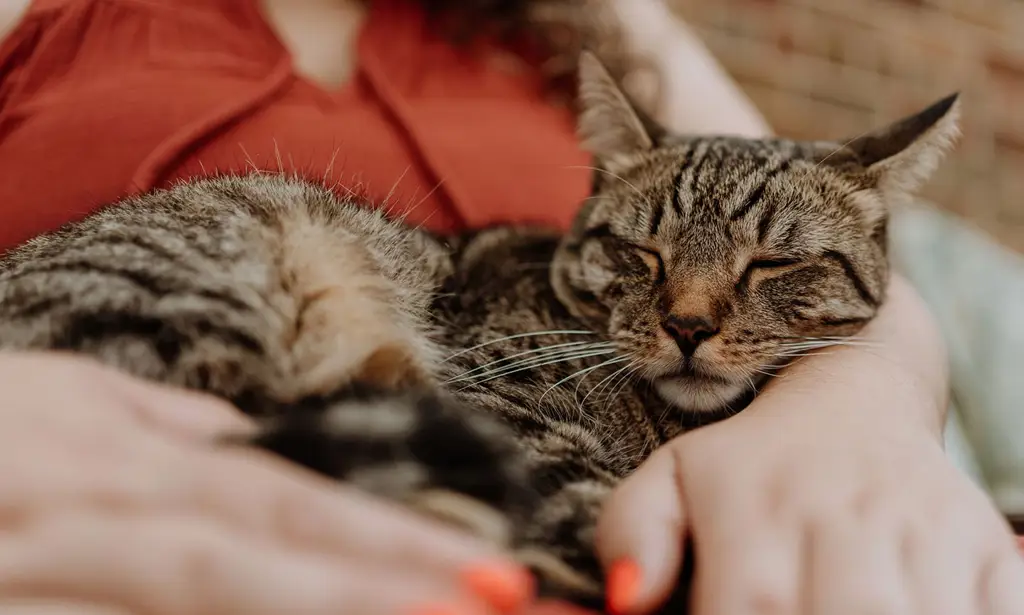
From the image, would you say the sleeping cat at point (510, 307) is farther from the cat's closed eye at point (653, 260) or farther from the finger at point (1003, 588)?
the finger at point (1003, 588)

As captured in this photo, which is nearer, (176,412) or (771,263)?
(176,412)

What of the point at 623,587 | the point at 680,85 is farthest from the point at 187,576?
the point at 680,85

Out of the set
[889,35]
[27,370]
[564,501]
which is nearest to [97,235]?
[27,370]

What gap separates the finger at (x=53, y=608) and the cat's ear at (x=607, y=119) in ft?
2.60

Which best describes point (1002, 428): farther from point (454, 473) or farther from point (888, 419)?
point (454, 473)

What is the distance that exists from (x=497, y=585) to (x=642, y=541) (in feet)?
0.47

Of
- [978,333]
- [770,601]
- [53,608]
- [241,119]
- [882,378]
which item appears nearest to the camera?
[53,608]

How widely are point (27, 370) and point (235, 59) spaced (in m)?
0.74

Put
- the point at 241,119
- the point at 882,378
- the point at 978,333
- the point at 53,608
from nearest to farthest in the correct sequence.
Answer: the point at 53,608 < the point at 882,378 < the point at 241,119 < the point at 978,333

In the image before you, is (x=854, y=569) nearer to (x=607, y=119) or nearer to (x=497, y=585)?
(x=497, y=585)

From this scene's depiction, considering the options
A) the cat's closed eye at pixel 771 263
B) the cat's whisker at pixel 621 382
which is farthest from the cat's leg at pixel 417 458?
the cat's closed eye at pixel 771 263

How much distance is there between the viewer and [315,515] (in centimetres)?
37

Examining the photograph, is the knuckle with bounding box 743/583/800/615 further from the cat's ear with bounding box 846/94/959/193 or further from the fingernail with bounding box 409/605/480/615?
the cat's ear with bounding box 846/94/959/193

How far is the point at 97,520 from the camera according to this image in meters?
0.36
